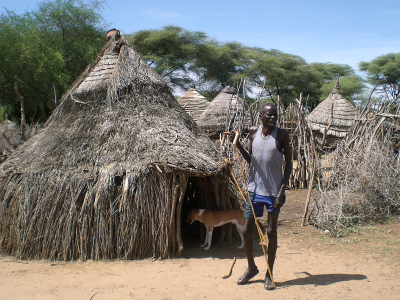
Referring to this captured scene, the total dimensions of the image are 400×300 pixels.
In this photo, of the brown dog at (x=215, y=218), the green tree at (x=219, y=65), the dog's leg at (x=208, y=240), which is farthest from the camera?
the green tree at (x=219, y=65)

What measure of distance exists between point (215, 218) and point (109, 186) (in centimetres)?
146

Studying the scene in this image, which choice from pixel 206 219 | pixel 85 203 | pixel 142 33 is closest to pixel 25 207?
pixel 85 203

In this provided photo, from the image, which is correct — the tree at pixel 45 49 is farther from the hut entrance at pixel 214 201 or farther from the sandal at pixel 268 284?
the sandal at pixel 268 284

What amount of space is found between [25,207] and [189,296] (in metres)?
2.45

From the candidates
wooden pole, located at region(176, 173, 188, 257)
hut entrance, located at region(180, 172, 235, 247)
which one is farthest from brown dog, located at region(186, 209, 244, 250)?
wooden pole, located at region(176, 173, 188, 257)

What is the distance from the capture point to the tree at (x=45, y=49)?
1331 centimetres

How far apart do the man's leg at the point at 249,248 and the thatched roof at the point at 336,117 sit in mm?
10120

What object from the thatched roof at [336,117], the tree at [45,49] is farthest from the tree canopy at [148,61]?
the thatched roof at [336,117]

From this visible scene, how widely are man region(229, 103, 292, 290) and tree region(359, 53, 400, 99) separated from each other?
22.6 metres

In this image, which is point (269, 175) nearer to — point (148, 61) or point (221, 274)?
point (221, 274)

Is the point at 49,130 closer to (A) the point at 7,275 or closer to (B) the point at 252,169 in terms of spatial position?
(A) the point at 7,275

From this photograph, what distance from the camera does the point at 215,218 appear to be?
466cm

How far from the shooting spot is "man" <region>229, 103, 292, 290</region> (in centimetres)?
334

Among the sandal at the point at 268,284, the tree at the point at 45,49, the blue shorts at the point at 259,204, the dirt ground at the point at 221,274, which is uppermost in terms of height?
the tree at the point at 45,49
